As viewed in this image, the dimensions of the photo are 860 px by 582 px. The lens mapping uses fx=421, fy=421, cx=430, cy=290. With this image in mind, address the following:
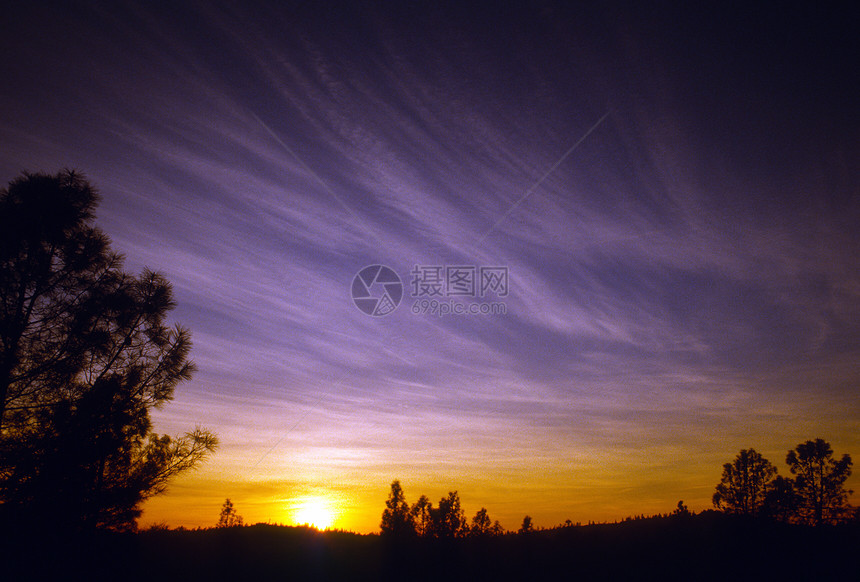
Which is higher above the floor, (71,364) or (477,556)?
(71,364)

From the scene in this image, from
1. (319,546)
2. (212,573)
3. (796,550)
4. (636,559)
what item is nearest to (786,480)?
(796,550)

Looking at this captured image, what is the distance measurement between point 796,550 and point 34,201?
22.1 metres

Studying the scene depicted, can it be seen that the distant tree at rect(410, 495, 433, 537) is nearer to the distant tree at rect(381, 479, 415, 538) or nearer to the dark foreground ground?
the distant tree at rect(381, 479, 415, 538)

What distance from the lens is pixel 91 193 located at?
11.6 m

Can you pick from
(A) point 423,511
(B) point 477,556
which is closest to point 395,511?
(A) point 423,511

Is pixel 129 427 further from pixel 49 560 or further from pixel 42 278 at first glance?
pixel 42 278

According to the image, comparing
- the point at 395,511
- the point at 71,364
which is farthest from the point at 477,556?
the point at 395,511

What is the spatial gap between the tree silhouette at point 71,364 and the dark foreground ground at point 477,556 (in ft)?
3.54

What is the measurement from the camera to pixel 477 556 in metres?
12.2

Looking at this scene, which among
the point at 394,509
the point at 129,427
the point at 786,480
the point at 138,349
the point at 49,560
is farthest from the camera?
the point at 394,509

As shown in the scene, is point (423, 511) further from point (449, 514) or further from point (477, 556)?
point (477, 556)

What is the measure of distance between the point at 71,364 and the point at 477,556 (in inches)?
487

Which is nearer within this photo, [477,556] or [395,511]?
[477,556]

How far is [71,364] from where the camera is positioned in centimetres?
1125
